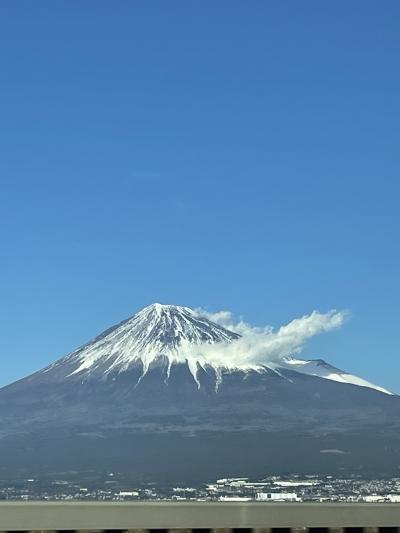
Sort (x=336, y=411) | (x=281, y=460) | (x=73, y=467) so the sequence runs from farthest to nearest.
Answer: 1. (x=336, y=411)
2. (x=73, y=467)
3. (x=281, y=460)

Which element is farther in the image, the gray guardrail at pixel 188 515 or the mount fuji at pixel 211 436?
the mount fuji at pixel 211 436

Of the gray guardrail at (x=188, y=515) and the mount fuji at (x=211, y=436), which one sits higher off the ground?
the mount fuji at (x=211, y=436)

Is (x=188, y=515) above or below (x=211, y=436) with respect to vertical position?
below

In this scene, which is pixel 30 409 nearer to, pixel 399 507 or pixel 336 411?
pixel 336 411

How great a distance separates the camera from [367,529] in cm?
1347

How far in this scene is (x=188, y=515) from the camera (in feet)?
42.7

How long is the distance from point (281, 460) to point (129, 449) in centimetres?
3765

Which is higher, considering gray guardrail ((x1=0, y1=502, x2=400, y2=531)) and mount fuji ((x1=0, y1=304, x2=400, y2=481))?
mount fuji ((x1=0, y1=304, x2=400, y2=481))

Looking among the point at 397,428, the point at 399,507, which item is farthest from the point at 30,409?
the point at 399,507

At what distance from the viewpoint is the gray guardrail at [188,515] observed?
41.5 ft

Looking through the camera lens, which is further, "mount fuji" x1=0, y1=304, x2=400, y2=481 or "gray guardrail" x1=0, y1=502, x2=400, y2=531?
"mount fuji" x1=0, y1=304, x2=400, y2=481

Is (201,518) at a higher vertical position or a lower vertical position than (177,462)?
lower

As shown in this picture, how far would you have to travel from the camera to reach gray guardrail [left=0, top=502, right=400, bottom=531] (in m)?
12.7

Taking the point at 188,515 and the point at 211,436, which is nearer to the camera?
the point at 188,515
